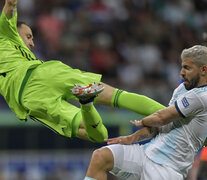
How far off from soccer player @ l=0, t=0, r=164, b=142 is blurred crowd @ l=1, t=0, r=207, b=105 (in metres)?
4.27

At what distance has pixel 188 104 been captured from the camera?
4.66 meters

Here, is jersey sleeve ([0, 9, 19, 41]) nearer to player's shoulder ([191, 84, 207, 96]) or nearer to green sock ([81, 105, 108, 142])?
green sock ([81, 105, 108, 142])

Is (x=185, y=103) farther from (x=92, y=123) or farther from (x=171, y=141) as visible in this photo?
(x=92, y=123)

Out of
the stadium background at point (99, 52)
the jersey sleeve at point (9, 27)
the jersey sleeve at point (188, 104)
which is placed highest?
the jersey sleeve at point (188, 104)

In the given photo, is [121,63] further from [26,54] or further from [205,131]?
[205,131]

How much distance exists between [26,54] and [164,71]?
5.69 metres

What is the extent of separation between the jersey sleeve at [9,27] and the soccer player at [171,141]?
192 centimetres

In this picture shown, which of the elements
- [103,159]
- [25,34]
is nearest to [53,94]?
[25,34]

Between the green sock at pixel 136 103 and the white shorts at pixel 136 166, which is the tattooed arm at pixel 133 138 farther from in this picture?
the green sock at pixel 136 103

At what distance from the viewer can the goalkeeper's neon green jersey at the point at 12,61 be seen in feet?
19.3

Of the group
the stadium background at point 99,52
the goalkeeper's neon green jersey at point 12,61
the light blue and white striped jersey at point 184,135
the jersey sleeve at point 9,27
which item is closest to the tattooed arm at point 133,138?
the light blue and white striped jersey at point 184,135

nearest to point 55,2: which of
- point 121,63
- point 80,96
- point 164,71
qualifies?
point 121,63

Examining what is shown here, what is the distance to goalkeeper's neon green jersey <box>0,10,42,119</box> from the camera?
5891mm

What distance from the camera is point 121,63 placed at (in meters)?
11.3
